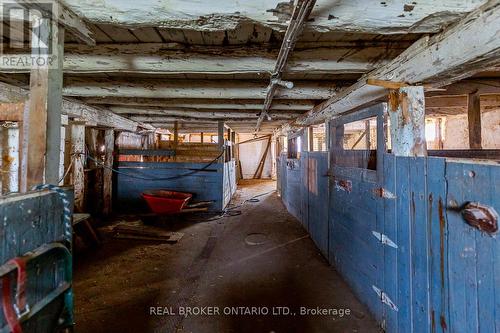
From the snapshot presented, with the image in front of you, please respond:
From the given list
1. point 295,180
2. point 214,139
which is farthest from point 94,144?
point 214,139

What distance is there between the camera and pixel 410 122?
5.90 feet

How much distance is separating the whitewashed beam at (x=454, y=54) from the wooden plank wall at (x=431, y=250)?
0.54m

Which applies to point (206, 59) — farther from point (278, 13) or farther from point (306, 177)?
point (306, 177)

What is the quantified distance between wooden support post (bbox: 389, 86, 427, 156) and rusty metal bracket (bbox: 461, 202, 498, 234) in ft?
1.99

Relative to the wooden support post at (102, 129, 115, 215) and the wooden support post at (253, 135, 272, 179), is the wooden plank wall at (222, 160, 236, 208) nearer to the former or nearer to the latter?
the wooden support post at (102, 129, 115, 215)

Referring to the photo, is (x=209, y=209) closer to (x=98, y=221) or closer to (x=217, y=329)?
Answer: (x=98, y=221)

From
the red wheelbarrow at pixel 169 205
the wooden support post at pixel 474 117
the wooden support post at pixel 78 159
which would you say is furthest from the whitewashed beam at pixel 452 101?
the wooden support post at pixel 78 159

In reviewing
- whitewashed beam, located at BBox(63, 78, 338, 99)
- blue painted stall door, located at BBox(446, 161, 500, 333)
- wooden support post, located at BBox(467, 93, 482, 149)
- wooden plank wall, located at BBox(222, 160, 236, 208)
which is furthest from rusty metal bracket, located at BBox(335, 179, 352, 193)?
wooden plank wall, located at BBox(222, 160, 236, 208)

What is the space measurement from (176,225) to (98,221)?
1.69 meters

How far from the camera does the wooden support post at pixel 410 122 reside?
1.79 meters

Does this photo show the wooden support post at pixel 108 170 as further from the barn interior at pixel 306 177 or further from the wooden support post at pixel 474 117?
the wooden support post at pixel 474 117

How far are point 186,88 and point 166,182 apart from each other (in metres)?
3.23

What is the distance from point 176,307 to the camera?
2.30 meters


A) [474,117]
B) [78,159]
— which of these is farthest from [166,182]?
[474,117]
